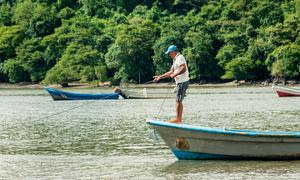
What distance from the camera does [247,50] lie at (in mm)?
115000

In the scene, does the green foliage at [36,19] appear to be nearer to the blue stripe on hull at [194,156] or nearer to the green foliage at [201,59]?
the green foliage at [201,59]

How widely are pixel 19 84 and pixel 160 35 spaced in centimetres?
2424

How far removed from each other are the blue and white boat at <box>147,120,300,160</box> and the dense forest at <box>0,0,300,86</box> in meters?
84.4

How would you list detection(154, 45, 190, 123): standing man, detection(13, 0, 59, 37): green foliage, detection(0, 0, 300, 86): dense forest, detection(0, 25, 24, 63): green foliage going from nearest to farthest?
1. detection(154, 45, 190, 123): standing man
2. detection(0, 0, 300, 86): dense forest
3. detection(0, 25, 24, 63): green foliage
4. detection(13, 0, 59, 37): green foliage

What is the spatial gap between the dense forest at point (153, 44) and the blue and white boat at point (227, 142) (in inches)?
3323

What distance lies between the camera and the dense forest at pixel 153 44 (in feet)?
368

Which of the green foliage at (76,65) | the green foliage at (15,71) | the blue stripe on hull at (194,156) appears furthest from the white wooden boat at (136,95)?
the green foliage at (15,71)

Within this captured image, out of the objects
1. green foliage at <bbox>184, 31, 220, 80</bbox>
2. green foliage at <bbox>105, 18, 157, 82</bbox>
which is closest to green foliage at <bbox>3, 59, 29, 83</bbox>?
green foliage at <bbox>105, 18, 157, 82</bbox>

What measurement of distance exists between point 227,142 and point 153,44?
10048 centimetres

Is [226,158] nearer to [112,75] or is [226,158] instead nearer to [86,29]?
[112,75]

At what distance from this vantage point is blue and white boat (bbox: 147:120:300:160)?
22.3 m

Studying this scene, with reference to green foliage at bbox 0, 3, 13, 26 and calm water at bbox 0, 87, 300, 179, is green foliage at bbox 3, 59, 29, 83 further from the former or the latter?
calm water at bbox 0, 87, 300, 179

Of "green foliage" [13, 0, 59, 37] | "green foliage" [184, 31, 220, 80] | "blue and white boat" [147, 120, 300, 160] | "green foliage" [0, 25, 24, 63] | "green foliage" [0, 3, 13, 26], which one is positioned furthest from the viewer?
"green foliage" [0, 3, 13, 26]

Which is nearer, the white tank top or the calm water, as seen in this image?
the calm water
